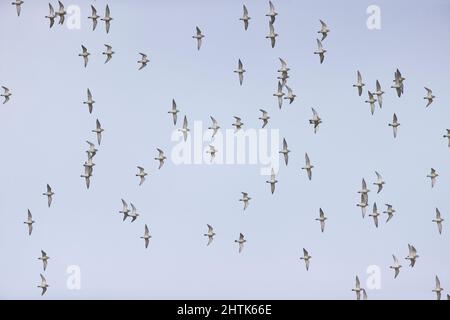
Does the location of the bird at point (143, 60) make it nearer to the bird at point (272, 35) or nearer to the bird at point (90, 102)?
the bird at point (90, 102)

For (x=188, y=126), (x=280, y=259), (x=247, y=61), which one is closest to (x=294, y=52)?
(x=247, y=61)

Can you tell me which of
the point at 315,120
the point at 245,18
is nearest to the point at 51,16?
the point at 245,18

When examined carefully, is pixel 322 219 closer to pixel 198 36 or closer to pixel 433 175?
pixel 433 175

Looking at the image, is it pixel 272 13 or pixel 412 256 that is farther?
pixel 272 13

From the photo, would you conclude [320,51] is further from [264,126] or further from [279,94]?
[264,126]

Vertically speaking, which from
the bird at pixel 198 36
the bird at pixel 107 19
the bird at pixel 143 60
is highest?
the bird at pixel 107 19

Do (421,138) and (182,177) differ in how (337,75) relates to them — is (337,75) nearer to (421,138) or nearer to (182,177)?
(421,138)

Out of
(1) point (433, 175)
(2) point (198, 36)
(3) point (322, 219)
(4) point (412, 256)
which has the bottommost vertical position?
(4) point (412, 256)

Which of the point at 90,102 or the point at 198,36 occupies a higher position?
the point at 198,36

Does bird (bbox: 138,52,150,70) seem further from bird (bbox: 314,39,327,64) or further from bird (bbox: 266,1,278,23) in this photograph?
bird (bbox: 314,39,327,64)

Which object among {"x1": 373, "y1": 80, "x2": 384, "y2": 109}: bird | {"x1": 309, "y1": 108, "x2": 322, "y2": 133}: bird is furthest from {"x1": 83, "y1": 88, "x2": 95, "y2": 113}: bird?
{"x1": 373, "y1": 80, "x2": 384, "y2": 109}: bird

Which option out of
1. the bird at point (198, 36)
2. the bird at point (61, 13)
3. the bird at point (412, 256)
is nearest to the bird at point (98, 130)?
the bird at point (61, 13)

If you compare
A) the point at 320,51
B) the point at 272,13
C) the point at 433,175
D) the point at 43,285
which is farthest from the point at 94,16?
the point at 433,175
